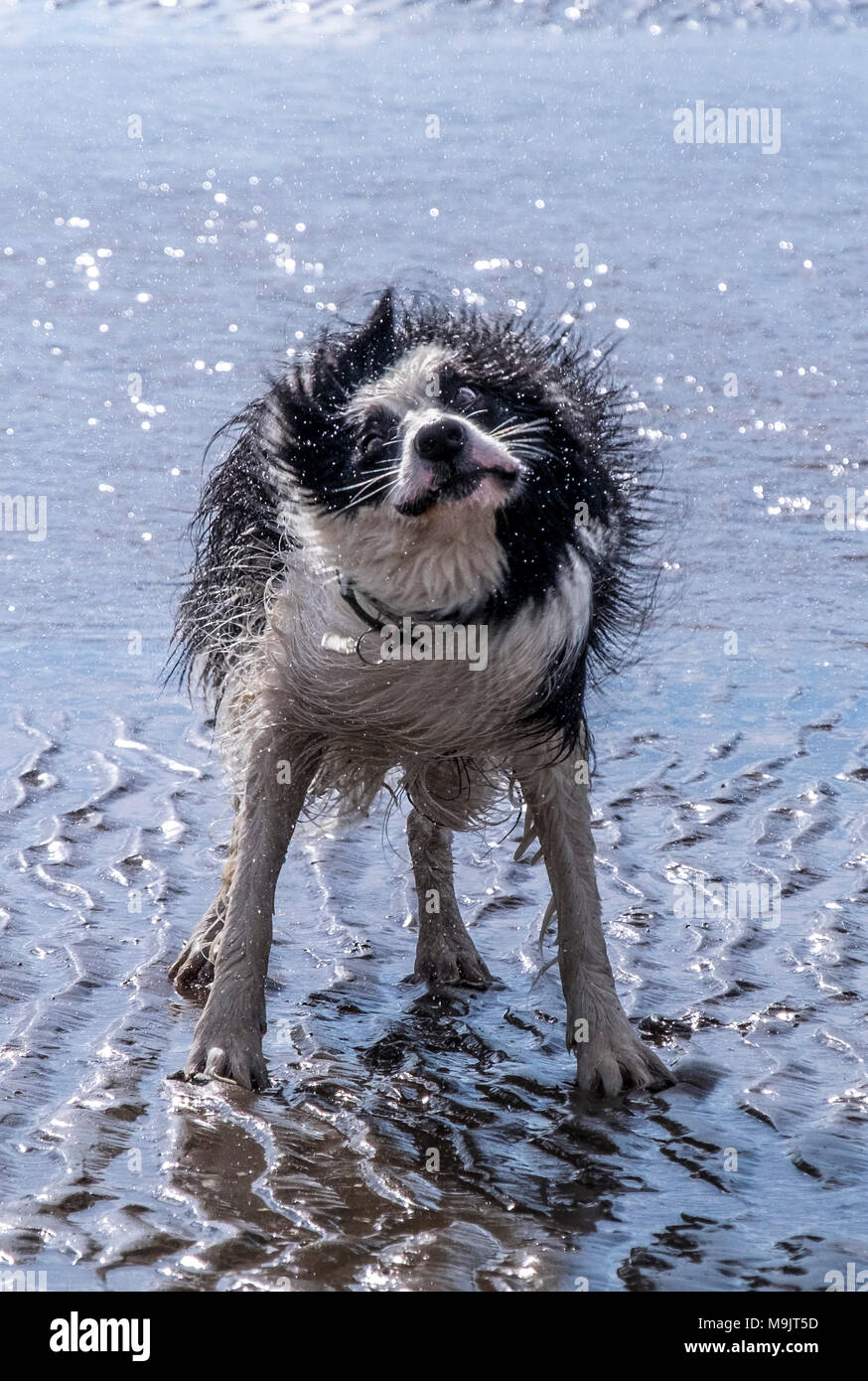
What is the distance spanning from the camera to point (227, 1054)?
5.17 m

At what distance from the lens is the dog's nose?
445 centimetres

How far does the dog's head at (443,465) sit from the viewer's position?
4547mm

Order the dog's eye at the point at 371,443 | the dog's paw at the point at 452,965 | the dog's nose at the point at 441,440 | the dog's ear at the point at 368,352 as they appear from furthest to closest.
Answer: the dog's paw at the point at 452,965 < the dog's ear at the point at 368,352 < the dog's eye at the point at 371,443 < the dog's nose at the point at 441,440

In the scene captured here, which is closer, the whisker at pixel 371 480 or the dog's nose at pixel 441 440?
the dog's nose at pixel 441 440

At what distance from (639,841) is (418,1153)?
2338 millimetres

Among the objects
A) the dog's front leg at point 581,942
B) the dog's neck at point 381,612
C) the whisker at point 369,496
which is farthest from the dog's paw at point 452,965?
the whisker at point 369,496

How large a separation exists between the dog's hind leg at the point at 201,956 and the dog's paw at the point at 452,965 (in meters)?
0.65

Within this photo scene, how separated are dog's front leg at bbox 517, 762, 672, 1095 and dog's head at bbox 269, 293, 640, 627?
0.80 m

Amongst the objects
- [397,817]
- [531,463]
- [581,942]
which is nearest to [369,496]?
[531,463]

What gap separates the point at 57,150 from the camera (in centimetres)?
1617

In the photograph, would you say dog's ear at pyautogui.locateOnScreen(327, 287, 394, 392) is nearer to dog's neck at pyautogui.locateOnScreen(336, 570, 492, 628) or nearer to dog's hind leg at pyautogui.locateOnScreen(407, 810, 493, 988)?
dog's neck at pyautogui.locateOnScreen(336, 570, 492, 628)

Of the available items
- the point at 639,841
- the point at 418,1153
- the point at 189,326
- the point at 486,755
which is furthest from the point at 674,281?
the point at 418,1153

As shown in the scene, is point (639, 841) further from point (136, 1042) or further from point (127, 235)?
point (127, 235)

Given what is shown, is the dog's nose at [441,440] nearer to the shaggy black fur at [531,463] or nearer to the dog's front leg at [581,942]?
the shaggy black fur at [531,463]
